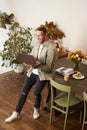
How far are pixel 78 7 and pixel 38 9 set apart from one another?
3.46ft

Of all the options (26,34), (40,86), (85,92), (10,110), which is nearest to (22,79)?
(26,34)

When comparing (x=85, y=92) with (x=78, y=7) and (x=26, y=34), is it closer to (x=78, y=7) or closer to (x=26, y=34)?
(x=78, y=7)

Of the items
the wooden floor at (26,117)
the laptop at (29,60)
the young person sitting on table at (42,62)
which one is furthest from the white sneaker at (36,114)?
the laptop at (29,60)

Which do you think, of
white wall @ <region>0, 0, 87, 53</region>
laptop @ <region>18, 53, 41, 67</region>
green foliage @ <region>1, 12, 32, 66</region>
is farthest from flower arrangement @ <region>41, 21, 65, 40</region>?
laptop @ <region>18, 53, 41, 67</region>

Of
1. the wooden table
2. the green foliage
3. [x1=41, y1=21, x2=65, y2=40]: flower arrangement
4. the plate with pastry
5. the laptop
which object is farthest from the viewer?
the green foliage

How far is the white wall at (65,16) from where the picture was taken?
4.64 m

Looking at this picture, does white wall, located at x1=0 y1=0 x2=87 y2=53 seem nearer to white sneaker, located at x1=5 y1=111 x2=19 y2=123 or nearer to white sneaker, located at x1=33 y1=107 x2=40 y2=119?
white sneaker, located at x1=33 y1=107 x2=40 y2=119

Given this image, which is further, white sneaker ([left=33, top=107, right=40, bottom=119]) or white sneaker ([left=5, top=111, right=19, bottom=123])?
white sneaker ([left=33, top=107, right=40, bottom=119])

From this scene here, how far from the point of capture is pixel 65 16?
4.86 metres

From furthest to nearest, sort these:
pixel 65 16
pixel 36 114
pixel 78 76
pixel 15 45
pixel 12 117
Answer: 1. pixel 15 45
2. pixel 65 16
3. pixel 36 114
4. pixel 12 117
5. pixel 78 76

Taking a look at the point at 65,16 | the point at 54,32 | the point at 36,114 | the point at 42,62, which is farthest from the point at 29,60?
the point at 65,16

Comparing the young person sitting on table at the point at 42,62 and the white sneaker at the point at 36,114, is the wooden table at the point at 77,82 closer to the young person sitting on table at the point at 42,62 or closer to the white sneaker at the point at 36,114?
the young person sitting on table at the point at 42,62

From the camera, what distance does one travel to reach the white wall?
4.64m

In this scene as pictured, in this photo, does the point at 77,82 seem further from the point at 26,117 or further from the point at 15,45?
the point at 15,45
